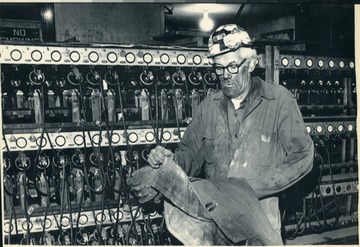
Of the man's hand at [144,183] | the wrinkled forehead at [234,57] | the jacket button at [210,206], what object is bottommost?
the jacket button at [210,206]

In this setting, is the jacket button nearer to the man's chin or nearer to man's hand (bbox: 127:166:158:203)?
man's hand (bbox: 127:166:158:203)

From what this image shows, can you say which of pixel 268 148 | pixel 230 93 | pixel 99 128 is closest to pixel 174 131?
pixel 99 128

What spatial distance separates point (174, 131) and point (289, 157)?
3.84 ft

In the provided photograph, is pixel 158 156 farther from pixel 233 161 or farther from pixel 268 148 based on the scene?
pixel 268 148

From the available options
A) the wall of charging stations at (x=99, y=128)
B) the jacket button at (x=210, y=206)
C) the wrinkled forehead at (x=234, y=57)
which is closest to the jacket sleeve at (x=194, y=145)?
the wrinkled forehead at (x=234, y=57)

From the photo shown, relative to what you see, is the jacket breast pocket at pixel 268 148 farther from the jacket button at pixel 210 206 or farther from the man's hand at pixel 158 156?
the man's hand at pixel 158 156

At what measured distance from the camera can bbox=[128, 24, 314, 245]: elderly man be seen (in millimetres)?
1982

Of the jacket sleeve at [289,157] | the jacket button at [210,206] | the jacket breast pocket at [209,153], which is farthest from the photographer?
the jacket breast pocket at [209,153]

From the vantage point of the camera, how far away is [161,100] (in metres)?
3.17

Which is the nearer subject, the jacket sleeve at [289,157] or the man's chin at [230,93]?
the jacket sleeve at [289,157]

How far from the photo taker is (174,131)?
3.13 meters

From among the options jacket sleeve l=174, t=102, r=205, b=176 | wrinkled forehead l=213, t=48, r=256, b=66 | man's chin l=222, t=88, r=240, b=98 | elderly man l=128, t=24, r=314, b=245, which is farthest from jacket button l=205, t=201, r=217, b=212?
wrinkled forehead l=213, t=48, r=256, b=66

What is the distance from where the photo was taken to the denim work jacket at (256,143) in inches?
83.4

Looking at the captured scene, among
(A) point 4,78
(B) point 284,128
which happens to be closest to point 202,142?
(B) point 284,128
